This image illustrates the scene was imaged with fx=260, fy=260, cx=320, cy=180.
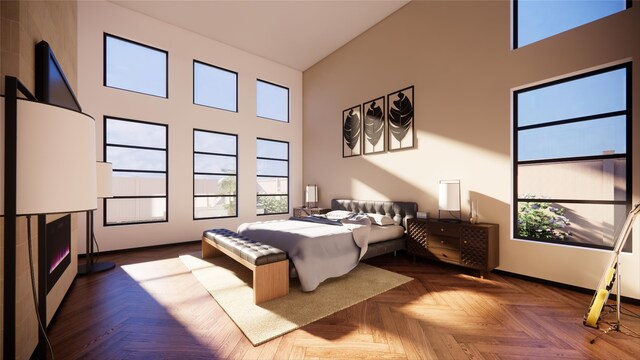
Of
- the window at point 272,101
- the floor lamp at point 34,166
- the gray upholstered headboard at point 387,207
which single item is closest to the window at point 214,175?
the window at point 272,101

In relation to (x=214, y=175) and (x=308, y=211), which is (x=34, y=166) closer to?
(x=214, y=175)

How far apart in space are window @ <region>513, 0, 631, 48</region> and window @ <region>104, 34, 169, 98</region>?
584 centimetres

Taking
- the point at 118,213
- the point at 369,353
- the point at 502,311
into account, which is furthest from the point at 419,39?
the point at 118,213

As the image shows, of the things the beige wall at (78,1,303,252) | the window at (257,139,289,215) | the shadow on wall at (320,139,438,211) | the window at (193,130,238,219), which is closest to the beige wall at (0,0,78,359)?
the beige wall at (78,1,303,252)

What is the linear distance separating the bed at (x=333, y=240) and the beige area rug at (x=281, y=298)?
0.17m

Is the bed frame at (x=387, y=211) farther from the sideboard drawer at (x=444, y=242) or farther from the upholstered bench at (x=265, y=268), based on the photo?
the upholstered bench at (x=265, y=268)

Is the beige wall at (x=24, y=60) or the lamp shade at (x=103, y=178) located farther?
the lamp shade at (x=103, y=178)

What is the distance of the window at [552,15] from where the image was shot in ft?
9.17

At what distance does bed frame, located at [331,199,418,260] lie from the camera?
3.83 meters

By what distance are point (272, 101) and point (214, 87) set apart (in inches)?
57.2

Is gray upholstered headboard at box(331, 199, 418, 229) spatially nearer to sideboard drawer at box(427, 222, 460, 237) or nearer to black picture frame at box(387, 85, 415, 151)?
sideboard drawer at box(427, 222, 460, 237)

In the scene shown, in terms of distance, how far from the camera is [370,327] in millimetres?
2146

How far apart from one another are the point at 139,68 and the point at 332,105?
3889 mm

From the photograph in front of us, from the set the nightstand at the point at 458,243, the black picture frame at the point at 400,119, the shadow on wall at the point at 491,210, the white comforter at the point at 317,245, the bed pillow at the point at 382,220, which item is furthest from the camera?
the black picture frame at the point at 400,119
